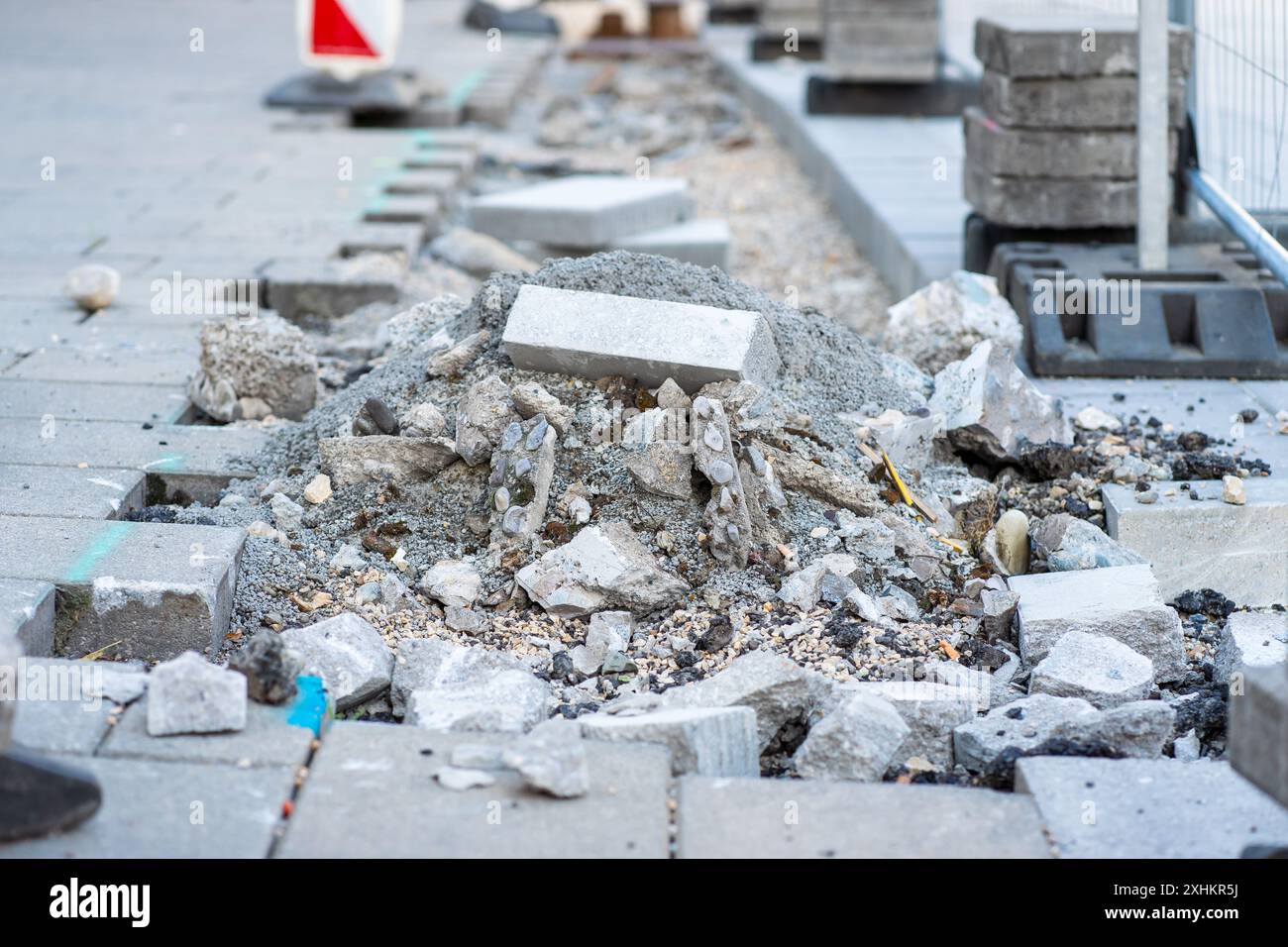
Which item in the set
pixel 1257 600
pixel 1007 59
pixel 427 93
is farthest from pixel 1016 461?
pixel 427 93

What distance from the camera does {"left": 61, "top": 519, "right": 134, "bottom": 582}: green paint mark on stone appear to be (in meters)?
3.46

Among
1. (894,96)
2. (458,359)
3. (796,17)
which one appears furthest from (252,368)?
(796,17)

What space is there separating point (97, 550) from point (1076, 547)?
8.21 ft

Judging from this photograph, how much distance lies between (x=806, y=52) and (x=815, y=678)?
40.2ft

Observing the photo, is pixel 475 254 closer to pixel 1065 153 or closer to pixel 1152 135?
pixel 1065 153

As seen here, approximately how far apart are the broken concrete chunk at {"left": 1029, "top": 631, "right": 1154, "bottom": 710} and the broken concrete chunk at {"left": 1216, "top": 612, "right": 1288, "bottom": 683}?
0.22 metres

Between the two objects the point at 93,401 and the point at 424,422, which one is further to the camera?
the point at 93,401

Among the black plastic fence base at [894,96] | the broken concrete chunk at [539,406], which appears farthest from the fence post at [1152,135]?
the black plastic fence base at [894,96]

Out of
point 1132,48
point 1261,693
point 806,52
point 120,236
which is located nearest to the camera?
point 1261,693

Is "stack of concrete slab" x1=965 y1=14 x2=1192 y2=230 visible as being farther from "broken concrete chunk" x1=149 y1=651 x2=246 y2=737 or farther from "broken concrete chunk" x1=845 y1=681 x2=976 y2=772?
"broken concrete chunk" x1=149 y1=651 x2=246 y2=737

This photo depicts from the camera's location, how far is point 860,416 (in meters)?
4.45

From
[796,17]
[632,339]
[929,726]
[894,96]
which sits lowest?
[929,726]

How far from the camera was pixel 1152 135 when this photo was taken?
5.49m
